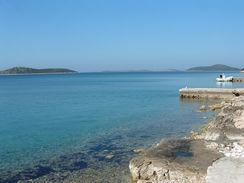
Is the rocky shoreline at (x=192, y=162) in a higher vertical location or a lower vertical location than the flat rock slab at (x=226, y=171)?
lower

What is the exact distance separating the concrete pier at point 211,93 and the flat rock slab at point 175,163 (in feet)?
87.3

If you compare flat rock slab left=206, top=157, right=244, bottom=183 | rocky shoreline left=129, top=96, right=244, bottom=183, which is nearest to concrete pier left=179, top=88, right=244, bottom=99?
rocky shoreline left=129, top=96, right=244, bottom=183

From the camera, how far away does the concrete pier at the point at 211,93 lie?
3547 centimetres

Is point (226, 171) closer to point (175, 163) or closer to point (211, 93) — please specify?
point (175, 163)

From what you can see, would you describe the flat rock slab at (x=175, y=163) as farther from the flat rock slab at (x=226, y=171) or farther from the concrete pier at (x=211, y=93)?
the concrete pier at (x=211, y=93)

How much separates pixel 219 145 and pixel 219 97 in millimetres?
26882

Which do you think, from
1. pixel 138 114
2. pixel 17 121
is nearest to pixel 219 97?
pixel 138 114

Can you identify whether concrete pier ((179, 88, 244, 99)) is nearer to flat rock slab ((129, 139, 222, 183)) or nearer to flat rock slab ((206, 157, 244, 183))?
flat rock slab ((129, 139, 222, 183))

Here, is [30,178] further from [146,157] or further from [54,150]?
[146,157]

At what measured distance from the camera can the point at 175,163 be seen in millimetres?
9938

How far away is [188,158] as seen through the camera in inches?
409

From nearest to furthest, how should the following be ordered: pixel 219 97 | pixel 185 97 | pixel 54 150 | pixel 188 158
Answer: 1. pixel 188 158
2. pixel 54 150
3. pixel 219 97
4. pixel 185 97

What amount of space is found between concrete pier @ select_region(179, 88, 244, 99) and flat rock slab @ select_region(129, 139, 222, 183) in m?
26.6

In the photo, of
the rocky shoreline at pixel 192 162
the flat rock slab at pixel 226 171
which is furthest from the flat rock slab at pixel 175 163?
the flat rock slab at pixel 226 171
